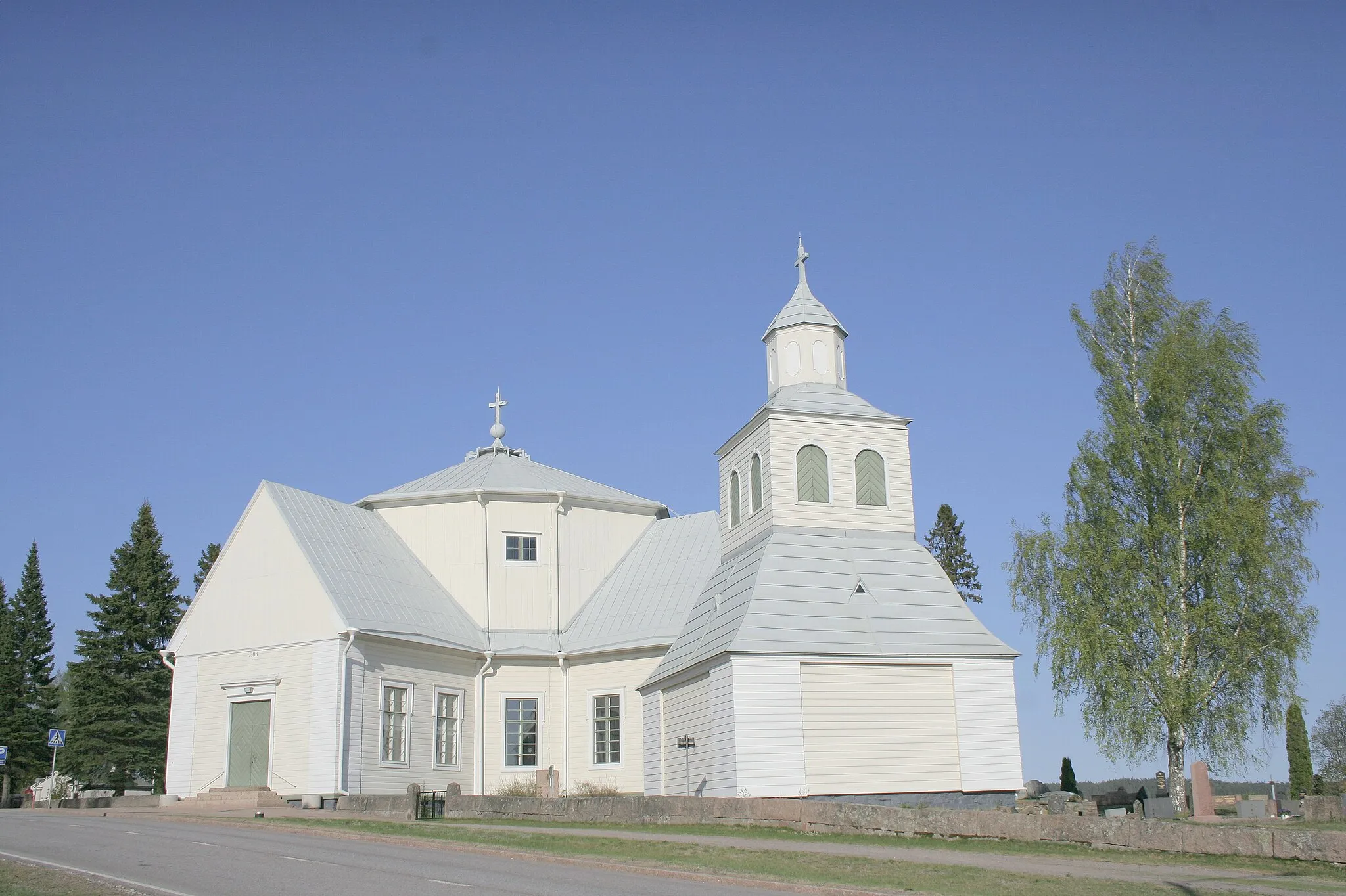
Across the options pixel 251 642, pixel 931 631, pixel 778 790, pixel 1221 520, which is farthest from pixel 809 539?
pixel 251 642

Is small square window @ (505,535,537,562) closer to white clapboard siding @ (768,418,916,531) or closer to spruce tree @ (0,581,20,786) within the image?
white clapboard siding @ (768,418,916,531)

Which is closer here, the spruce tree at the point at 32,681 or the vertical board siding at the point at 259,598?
the vertical board siding at the point at 259,598

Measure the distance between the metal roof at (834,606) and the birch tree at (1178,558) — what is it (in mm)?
3291

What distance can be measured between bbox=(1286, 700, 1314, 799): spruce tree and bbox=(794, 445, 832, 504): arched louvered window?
66.3ft

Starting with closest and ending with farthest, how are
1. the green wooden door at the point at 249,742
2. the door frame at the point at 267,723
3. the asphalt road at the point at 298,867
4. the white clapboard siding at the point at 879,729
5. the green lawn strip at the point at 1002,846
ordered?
the asphalt road at the point at 298,867
the green lawn strip at the point at 1002,846
the white clapboard siding at the point at 879,729
the door frame at the point at 267,723
the green wooden door at the point at 249,742

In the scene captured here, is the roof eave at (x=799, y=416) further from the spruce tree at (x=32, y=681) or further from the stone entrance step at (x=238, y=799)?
the spruce tree at (x=32, y=681)

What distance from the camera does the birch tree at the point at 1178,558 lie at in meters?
29.0

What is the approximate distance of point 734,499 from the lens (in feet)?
110

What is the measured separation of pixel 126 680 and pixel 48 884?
38.5m

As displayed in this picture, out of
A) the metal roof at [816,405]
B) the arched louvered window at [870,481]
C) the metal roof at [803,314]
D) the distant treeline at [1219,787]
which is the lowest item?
the distant treeline at [1219,787]

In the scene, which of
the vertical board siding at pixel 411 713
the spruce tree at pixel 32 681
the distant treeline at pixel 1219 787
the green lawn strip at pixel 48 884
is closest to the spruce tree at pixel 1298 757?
the distant treeline at pixel 1219 787

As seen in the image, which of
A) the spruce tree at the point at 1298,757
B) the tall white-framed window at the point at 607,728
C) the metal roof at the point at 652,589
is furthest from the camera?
the spruce tree at the point at 1298,757

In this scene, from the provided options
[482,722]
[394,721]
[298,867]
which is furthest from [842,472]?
[298,867]

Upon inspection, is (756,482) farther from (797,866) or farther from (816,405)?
(797,866)
